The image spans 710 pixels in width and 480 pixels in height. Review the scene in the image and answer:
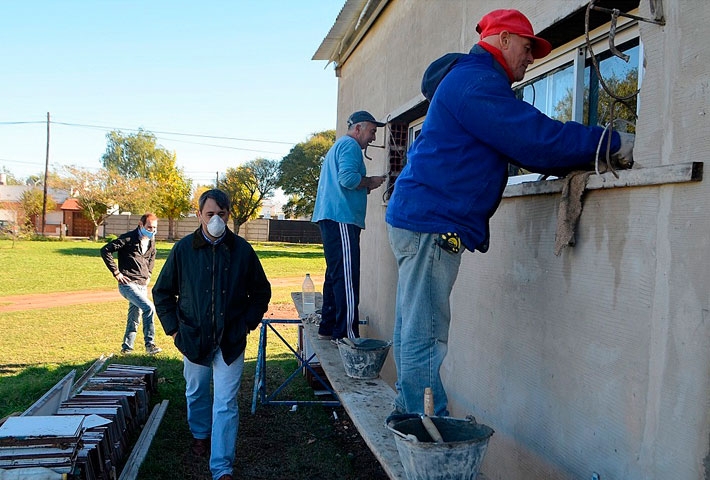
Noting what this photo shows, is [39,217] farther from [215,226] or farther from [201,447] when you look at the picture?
[215,226]

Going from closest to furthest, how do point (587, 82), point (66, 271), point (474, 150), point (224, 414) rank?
point (474, 150)
point (587, 82)
point (224, 414)
point (66, 271)

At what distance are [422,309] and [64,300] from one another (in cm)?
1442

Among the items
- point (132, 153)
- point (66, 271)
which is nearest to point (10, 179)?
point (132, 153)

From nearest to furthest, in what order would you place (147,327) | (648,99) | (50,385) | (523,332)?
(648,99), (523,332), (50,385), (147,327)

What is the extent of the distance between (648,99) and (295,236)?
5156 centimetres

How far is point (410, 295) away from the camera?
2926mm

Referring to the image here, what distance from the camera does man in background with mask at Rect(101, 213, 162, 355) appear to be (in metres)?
8.89

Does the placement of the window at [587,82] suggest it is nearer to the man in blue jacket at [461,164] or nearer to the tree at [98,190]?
the man in blue jacket at [461,164]

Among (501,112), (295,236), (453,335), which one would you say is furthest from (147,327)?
(295,236)

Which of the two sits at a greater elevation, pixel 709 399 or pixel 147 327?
pixel 709 399

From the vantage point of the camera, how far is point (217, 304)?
4633 mm

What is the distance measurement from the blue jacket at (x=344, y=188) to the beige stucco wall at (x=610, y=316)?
56.3 inches

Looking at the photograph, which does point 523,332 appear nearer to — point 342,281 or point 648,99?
point 648,99

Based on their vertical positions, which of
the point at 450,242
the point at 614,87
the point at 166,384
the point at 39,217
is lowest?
the point at 166,384
